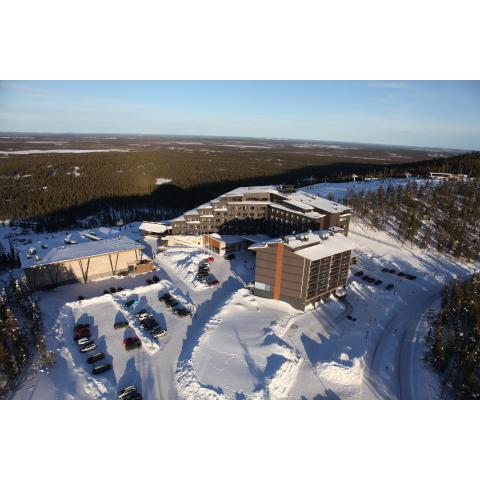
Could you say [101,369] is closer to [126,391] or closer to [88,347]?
[88,347]

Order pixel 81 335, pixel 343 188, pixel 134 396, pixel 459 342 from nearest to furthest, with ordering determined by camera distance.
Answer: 1. pixel 134 396
2. pixel 459 342
3. pixel 81 335
4. pixel 343 188

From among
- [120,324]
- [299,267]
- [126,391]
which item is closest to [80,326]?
[120,324]

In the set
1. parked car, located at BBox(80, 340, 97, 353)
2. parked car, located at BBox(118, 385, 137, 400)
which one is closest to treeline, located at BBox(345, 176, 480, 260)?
parked car, located at BBox(118, 385, 137, 400)

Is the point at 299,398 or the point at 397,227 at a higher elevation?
the point at 397,227

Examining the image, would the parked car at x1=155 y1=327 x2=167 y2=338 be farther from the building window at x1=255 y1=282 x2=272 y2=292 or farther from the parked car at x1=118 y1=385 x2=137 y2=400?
the building window at x1=255 y1=282 x2=272 y2=292

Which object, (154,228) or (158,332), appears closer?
(158,332)

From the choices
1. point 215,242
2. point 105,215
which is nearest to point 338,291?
point 215,242
